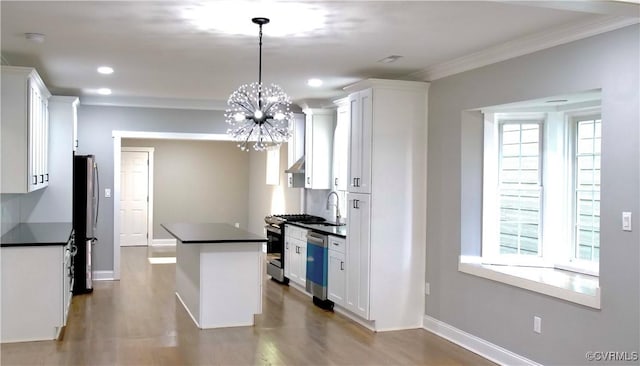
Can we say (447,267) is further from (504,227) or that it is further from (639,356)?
(639,356)

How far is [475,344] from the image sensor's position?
193 inches

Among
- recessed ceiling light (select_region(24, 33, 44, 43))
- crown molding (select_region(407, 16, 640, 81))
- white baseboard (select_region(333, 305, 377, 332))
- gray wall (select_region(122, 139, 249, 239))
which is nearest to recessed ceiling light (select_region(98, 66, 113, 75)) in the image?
recessed ceiling light (select_region(24, 33, 44, 43))

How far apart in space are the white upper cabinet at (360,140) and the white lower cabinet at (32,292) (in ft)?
9.12

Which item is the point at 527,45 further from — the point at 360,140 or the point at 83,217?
the point at 83,217

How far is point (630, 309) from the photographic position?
351 cm

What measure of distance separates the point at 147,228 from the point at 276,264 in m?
A: 4.67

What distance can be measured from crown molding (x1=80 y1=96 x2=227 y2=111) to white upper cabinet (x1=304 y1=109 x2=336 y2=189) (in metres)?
1.39

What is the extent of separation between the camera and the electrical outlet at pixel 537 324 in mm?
4215

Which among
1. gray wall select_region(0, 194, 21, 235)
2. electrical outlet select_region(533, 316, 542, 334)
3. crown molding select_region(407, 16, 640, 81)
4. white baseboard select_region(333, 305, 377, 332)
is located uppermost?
crown molding select_region(407, 16, 640, 81)

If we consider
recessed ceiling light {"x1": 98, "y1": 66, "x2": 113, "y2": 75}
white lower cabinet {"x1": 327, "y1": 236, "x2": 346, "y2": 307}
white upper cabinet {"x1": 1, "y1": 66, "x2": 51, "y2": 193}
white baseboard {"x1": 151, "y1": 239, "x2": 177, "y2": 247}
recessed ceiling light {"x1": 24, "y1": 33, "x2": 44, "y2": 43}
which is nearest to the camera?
recessed ceiling light {"x1": 24, "y1": 33, "x2": 44, "y2": 43}

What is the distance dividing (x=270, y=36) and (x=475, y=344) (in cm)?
302

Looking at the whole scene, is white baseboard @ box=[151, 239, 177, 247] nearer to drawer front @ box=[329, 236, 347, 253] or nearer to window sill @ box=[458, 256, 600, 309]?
drawer front @ box=[329, 236, 347, 253]

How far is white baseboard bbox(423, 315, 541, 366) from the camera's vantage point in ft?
14.7

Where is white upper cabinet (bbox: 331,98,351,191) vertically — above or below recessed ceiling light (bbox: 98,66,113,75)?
below
